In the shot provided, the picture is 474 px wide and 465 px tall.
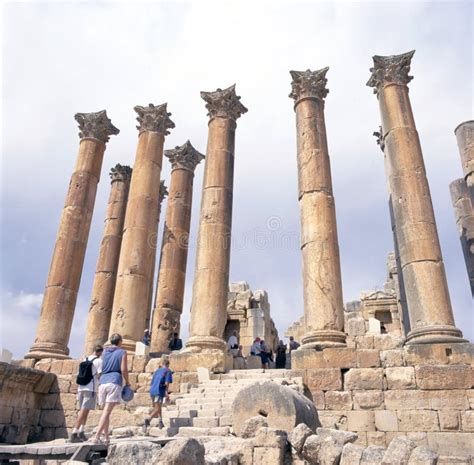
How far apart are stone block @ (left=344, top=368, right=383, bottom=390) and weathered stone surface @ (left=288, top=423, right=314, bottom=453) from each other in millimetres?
5450

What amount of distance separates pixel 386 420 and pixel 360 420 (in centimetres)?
68

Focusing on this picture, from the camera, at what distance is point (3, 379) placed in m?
13.2

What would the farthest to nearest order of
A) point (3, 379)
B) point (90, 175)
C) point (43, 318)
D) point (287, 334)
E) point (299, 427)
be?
point (287, 334), point (90, 175), point (43, 318), point (3, 379), point (299, 427)

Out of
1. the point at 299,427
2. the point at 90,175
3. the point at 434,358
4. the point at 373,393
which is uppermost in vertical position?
the point at 90,175

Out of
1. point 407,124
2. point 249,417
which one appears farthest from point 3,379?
point 407,124

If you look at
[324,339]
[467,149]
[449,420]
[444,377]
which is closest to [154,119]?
[324,339]

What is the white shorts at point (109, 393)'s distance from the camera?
7676mm

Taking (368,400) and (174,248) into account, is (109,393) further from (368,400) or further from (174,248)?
(174,248)

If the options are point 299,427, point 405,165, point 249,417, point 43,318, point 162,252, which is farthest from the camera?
point 162,252

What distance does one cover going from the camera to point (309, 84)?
1830 cm

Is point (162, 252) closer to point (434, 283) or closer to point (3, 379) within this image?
point (3, 379)

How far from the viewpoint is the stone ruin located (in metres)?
8.34

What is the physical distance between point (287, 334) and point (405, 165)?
61.8 ft

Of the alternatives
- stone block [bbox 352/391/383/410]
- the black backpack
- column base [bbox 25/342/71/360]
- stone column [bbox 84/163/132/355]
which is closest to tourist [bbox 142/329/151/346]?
stone column [bbox 84/163/132/355]
